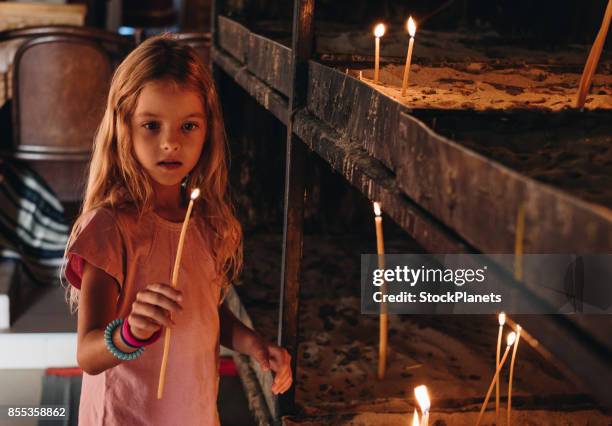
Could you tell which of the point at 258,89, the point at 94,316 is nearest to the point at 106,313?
the point at 94,316

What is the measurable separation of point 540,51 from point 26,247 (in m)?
2.49

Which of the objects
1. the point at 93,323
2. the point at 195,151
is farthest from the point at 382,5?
the point at 93,323

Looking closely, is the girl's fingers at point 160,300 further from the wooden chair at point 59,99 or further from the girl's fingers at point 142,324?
the wooden chair at point 59,99

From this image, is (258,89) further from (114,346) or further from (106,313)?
(114,346)

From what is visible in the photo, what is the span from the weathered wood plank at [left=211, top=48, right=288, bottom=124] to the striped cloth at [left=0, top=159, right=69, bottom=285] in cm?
133

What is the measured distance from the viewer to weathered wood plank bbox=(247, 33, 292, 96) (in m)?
2.07

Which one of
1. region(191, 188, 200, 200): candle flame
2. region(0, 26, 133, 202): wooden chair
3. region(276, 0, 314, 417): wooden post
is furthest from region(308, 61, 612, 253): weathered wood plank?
region(0, 26, 133, 202): wooden chair

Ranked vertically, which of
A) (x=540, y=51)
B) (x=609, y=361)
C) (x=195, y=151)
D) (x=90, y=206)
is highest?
(x=540, y=51)

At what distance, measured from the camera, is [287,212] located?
6.93 feet

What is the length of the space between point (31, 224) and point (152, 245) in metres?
2.44

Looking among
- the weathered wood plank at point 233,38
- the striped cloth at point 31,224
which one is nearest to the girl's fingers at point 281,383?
the weathered wood plank at point 233,38

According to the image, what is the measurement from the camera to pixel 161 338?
5.68ft

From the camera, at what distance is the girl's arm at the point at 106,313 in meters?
1.37

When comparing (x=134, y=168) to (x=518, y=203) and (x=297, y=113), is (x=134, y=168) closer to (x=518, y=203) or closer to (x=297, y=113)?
(x=297, y=113)
